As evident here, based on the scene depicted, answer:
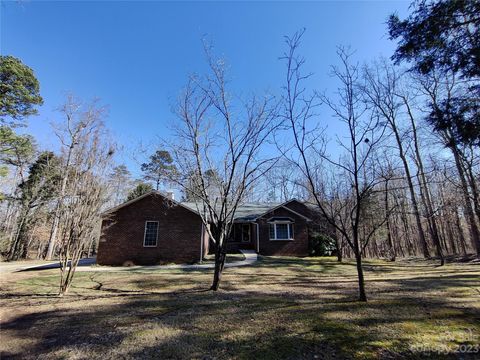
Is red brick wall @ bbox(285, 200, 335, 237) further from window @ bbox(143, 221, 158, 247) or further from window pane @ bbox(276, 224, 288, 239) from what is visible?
window @ bbox(143, 221, 158, 247)

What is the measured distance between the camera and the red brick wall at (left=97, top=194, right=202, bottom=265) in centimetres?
1684

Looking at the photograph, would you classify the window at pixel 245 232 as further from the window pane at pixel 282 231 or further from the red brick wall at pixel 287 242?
the window pane at pixel 282 231

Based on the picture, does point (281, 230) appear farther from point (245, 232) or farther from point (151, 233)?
point (151, 233)

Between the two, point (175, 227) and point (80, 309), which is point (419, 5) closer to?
point (80, 309)

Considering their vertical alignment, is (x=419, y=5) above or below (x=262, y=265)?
above

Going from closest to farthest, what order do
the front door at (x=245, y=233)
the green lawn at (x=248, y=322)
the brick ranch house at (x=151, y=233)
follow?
the green lawn at (x=248, y=322), the brick ranch house at (x=151, y=233), the front door at (x=245, y=233)

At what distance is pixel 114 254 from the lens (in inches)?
661

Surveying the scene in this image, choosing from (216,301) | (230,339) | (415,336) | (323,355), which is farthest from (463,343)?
(216,301)

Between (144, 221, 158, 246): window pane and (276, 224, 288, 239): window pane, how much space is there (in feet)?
31.5

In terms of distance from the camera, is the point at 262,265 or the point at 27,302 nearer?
the point at 27,302

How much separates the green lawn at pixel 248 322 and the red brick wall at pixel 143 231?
710 cm

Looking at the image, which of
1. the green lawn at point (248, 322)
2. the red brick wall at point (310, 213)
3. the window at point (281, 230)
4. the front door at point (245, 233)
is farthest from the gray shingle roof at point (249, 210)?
the green lawn at point (248, 322)

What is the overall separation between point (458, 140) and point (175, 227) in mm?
15592

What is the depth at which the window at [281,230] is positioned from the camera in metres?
20.7
